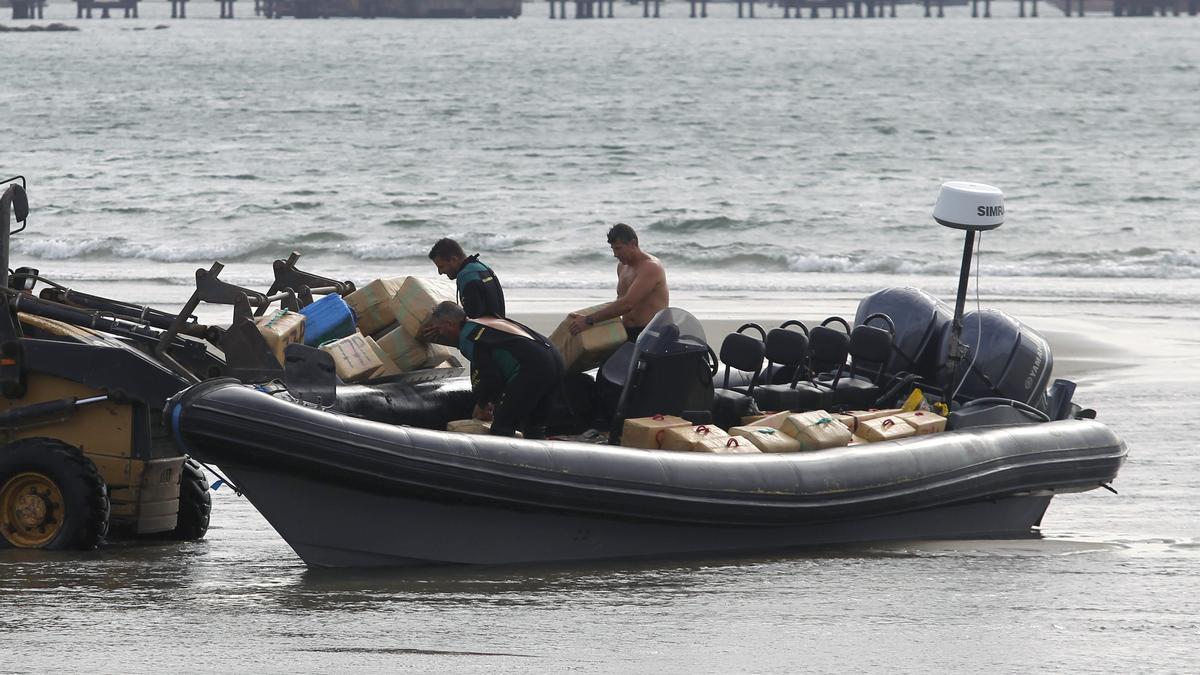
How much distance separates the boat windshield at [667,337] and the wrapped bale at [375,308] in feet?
4.31

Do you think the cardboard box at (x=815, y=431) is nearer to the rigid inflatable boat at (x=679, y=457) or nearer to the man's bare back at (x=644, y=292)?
the rigid inflatable boat at (x=679, y=457)

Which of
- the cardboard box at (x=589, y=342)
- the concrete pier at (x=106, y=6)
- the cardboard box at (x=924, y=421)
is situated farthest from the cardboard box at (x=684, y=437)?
the concrete pier at (x=106, y=6)

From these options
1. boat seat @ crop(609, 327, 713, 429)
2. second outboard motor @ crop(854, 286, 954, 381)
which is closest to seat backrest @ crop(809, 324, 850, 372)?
second outboard motor @ crop(854, 286, 954, 381)

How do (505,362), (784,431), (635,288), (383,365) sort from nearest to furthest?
(505,362), (784,431), (383,365), (635,288)

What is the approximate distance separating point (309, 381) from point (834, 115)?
44506 millimetres

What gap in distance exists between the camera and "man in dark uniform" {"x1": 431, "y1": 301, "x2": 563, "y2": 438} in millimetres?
7250

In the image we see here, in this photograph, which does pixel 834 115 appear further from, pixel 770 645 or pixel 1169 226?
pixel 770 645

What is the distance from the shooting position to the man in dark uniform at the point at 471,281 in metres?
7.50

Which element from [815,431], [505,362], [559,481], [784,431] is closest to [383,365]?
[505,362]

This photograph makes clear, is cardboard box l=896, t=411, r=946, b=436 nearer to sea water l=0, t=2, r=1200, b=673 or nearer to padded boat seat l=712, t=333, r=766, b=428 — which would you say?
sea water l=0, t=2, r=1200, b=673

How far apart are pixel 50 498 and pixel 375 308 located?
1825 millimetres

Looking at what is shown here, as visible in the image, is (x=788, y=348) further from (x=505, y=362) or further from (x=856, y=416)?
(x=505, y=362)

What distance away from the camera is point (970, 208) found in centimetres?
827

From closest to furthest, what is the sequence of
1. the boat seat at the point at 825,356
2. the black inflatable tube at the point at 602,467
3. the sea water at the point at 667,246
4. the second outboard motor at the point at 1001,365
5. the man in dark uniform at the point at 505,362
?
the sea water at the point at 667,246 → the black inflatable tube at the point at 602,467 → the man in dark uniform at the point at 505,362 → the boat seat at the point at 825,356 → the second outboard motor at the point at 1001,365
